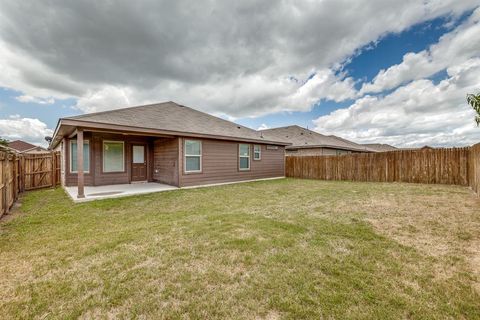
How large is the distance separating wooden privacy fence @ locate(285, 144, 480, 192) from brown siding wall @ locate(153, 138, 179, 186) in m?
8.90

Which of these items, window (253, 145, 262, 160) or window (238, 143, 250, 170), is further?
window (253, 145, 262, 160)

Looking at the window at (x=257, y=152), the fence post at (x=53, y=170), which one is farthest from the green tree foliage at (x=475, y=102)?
the fence post at (x=53, y=170)

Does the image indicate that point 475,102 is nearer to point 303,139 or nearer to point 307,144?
point 307,144

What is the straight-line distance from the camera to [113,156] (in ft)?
31.5

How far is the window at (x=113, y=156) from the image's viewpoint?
941 cm

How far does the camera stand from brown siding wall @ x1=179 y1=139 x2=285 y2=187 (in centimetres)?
948

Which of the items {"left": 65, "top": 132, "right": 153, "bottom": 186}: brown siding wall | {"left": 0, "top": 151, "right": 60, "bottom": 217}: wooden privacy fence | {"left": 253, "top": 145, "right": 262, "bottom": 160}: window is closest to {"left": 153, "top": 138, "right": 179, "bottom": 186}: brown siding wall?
{"left": 65, "top": 132, "right": 153, "bottom": 186}: brown siding wall

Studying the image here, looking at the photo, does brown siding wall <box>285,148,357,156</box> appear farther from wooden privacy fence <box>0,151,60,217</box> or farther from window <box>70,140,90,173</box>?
wooden privacy fence <box>0,151,60,217</box>

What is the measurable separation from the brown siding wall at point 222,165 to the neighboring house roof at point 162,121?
21.9 inches

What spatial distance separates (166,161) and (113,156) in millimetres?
2453

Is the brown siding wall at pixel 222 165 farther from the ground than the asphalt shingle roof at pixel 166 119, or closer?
closer

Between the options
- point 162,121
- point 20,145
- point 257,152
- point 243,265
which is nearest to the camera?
point 243,265

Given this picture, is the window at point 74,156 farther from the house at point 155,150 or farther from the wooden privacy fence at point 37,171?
the wooden privacy fence at point 37,171

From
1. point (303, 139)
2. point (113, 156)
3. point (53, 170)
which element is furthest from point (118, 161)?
point (303, 139)
